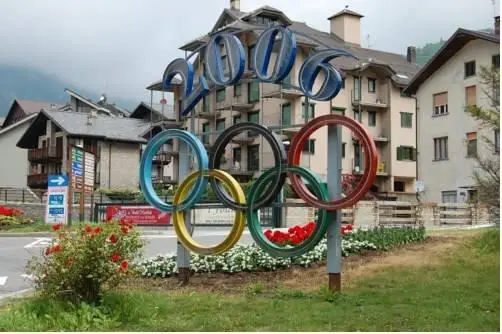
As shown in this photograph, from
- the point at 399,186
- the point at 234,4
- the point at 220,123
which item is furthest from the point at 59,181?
the point at 399,186

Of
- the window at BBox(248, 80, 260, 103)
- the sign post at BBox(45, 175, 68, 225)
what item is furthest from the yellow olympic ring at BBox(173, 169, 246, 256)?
the window at BBox(248, 80, 260, 103)

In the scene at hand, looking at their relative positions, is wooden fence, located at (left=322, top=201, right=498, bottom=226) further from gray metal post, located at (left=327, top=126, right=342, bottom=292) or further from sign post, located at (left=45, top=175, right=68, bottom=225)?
gray metal post, located at (left=327, top=126, right=342, bottom=292)

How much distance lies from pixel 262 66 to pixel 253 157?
3800cm

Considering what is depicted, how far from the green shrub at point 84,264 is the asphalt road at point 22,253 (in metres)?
1.35

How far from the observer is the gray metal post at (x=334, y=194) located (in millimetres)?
9953

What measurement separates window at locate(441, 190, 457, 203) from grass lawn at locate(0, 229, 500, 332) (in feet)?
107

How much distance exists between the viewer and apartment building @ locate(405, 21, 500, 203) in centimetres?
4188

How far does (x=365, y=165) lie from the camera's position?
9898 millimetres

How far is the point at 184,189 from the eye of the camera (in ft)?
38.9

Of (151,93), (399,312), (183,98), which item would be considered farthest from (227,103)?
(399,312)

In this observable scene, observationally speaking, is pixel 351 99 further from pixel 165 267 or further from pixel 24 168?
pixel 165 267

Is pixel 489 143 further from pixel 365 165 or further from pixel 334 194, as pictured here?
pixel 334 194

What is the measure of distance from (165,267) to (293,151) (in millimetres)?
3540

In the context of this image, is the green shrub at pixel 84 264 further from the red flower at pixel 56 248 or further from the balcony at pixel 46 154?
the balcony at pixel 46 154
